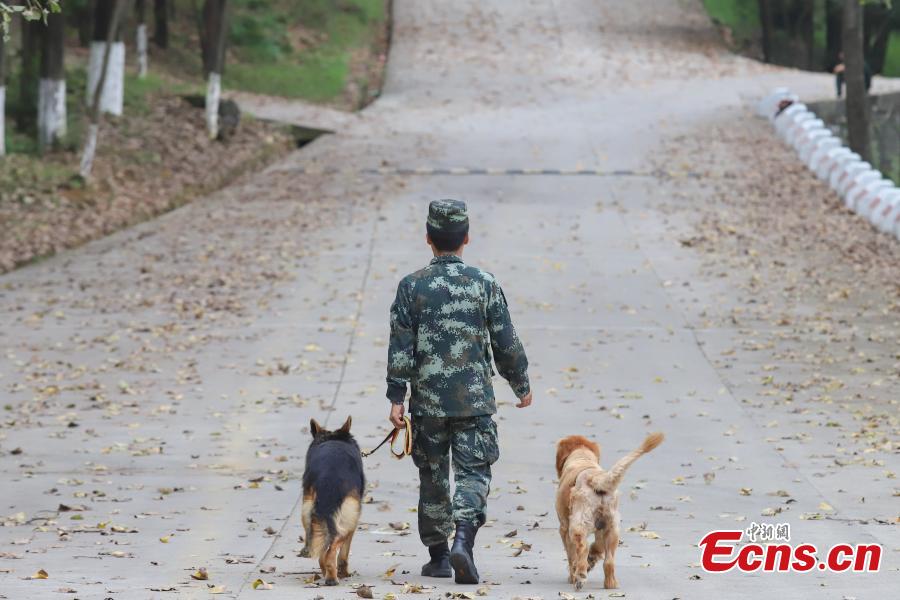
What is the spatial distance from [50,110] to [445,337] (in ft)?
70.5

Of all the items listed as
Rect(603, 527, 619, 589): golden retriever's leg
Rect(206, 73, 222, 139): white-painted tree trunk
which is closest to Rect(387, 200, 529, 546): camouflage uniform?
Rect(603, 527, 619, 589): golden retriever's leg

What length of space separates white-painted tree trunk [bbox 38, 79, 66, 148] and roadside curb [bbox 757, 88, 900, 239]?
14259 millimetres

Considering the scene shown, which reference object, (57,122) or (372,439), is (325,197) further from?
(372,439)

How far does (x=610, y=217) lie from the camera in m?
24.4

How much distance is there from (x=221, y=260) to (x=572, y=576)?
47.5 feet

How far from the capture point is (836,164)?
87.4ft

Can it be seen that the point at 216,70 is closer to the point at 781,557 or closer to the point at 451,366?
the point at 451,366

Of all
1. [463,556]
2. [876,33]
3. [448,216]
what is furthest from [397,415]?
[876,33]

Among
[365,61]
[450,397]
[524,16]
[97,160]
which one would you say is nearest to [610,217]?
[97,160]

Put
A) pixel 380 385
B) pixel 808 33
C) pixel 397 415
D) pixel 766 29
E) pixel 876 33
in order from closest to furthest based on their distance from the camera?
pixel 397 415 → pixel 380 385 → pixel 766 29 → pixel 876 33 → pixel 808 33

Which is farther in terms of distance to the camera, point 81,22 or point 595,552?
point 81,22

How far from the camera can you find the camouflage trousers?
7.05 meters

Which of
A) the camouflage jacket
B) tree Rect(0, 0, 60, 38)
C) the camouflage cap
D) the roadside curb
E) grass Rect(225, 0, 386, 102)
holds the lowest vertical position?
grass Rect(225, 0, 386, 102)

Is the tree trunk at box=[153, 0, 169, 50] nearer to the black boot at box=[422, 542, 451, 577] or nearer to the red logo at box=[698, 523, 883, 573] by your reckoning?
the red logo at box=[698, 523, 883, 573]
